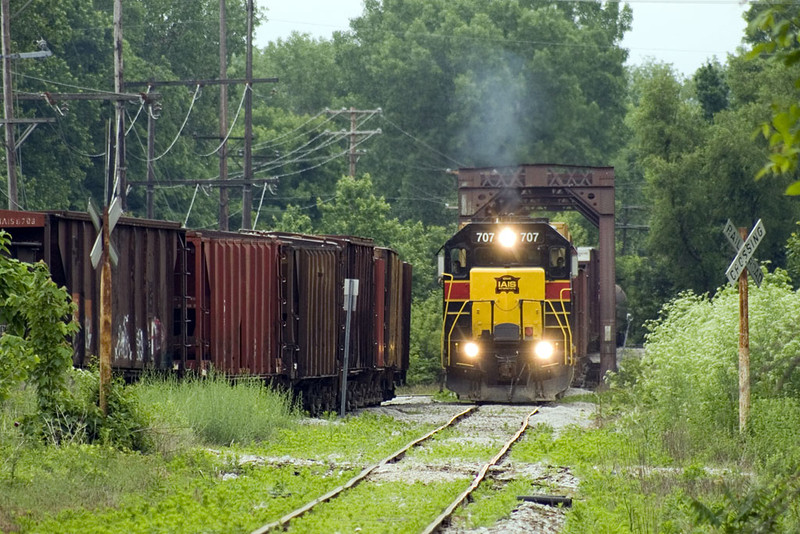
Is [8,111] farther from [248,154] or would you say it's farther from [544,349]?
[544,349]

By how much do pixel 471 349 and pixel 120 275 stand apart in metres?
8.83

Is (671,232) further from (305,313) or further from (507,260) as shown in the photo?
(305,313)

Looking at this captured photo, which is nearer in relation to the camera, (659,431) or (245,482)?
(245,482)

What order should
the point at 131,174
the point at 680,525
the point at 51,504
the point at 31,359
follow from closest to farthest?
1. the point at 680,525
2. the point at 51,504
3. the point at 31,359
4. the point at 131,174

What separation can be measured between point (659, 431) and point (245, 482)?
6201 millimetres

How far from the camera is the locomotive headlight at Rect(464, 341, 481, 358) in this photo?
80.1 ft

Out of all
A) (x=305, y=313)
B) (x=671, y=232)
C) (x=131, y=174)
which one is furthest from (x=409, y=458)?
(x=131, y=174)

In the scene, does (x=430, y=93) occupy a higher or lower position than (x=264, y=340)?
higher

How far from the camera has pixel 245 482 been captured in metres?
12.5

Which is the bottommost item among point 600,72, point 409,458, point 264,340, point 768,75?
point 409,458

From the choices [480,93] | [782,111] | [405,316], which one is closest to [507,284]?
[405,316]

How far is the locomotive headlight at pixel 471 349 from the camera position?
A: 2441cm

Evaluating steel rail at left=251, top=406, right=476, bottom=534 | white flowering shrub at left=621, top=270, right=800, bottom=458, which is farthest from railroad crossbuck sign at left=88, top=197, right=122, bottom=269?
white flowering shrub at left=621, top=270, right=800, bottom=458

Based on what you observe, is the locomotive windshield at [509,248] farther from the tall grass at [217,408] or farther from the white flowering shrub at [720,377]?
the tall grass at [217,408]
